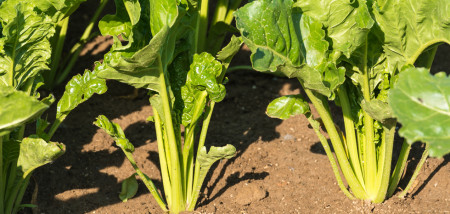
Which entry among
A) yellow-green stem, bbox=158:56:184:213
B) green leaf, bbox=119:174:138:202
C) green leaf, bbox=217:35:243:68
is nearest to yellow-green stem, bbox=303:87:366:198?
green leaf, bbox=217:35:243:68

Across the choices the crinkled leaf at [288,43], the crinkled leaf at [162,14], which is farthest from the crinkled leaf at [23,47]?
the crinkled leaf at [288,43]

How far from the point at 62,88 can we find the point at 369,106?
1.86m

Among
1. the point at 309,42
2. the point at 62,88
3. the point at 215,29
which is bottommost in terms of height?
the point at 62,88

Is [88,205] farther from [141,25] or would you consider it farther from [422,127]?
[422,127]

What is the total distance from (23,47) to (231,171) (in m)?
1.14

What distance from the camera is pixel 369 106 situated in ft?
7.98

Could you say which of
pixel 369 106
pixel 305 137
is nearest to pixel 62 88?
pixel 305 137

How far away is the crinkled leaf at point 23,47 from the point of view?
7.97 ft

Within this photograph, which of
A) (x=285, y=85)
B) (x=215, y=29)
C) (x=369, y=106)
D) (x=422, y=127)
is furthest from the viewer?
(x=285, y=85)

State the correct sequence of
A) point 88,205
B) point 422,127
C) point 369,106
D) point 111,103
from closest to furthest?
point 422,127, point 369,106, point 88,205, point 111,103

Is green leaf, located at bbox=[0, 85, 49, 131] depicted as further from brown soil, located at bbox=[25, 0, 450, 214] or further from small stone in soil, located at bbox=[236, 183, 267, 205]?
small stone in soil, located at bbox=[236, 183, 267, 205]

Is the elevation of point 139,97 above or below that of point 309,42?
below

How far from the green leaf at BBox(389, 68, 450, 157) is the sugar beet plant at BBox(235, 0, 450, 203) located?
0.83ft

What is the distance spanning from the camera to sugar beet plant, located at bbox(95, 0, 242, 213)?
91.4 inches
